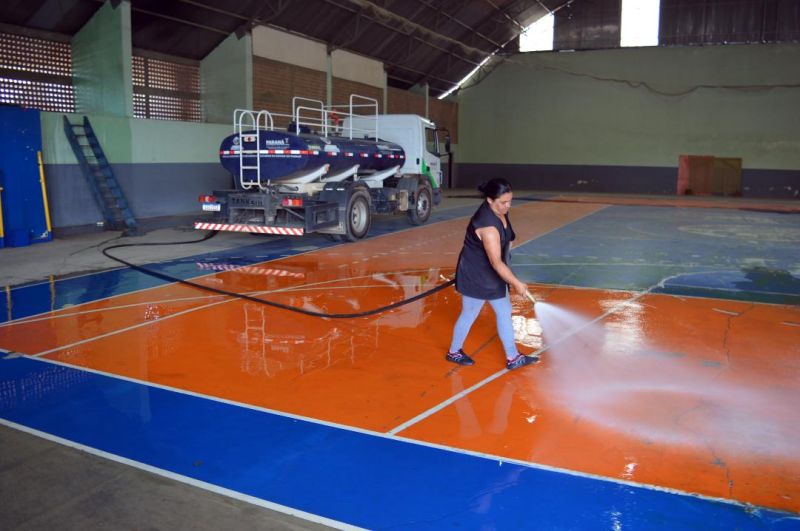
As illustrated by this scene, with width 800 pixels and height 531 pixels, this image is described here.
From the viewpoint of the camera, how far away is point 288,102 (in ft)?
72.1

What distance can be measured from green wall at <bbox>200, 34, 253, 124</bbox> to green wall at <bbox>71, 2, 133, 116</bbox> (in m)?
3.81

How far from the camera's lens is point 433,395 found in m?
5.55

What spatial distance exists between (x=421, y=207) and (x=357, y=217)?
377 centimetres

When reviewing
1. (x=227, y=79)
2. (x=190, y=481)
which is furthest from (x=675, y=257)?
(x=227, y=79)

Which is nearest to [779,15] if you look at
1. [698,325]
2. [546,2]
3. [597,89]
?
[597,89]

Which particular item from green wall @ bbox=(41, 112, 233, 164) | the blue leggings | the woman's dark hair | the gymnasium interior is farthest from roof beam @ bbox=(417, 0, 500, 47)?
the blue leggings

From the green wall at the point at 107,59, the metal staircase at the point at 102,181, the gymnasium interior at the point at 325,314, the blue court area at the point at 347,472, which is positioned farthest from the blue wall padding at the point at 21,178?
the blue court area at the point at 347,472

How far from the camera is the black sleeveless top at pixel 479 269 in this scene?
5.93m

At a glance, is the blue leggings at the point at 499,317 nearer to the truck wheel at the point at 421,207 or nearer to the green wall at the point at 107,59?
the truck wheel at the point at 421,207

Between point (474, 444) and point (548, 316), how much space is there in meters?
4.00

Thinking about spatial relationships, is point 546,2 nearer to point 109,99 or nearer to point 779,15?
point 779,15

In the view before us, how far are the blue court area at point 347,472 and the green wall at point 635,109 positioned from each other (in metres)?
32.6

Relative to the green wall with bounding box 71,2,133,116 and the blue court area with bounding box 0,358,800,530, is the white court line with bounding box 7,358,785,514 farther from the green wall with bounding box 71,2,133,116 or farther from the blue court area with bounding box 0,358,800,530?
the green wall with bounding box 71,2,133,116

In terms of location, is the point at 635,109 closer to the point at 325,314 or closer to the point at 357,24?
the point at 357,24
